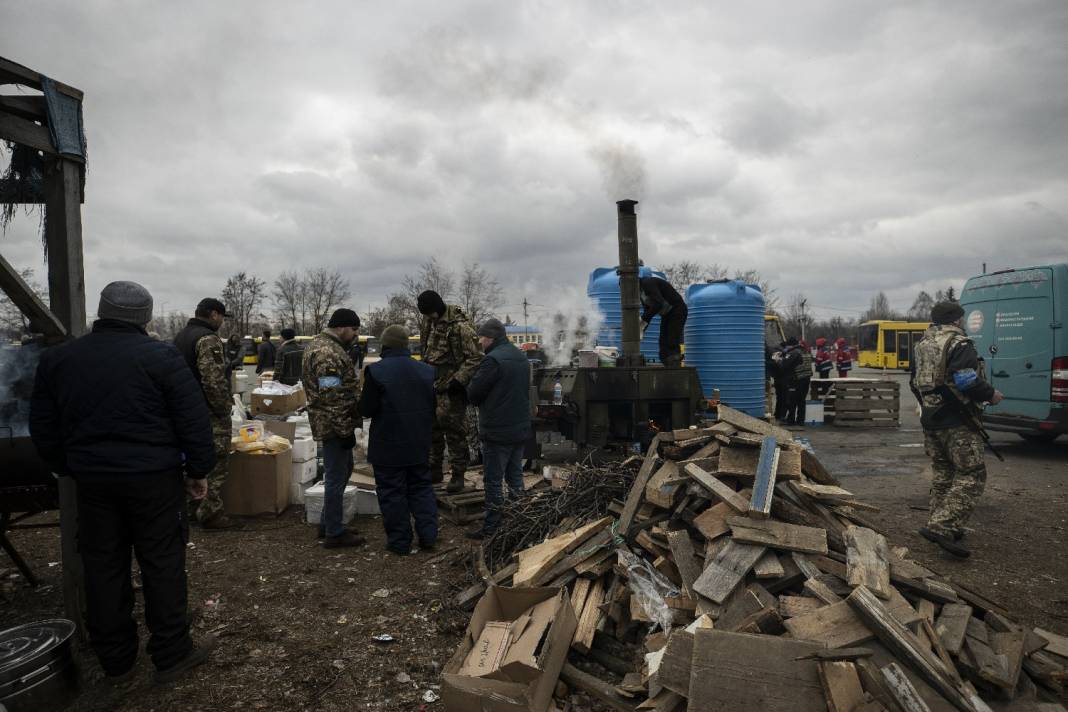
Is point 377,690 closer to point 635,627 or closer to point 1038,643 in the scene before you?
point 635,627

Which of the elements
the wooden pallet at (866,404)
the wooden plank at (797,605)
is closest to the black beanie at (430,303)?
the wooden plank at (797,605)

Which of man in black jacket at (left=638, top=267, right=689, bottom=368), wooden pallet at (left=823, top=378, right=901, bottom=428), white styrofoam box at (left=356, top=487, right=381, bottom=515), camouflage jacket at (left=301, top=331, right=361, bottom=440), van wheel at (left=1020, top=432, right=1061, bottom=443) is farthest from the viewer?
wooden pallet at (left=823, top=378, right=901, bottom=428)

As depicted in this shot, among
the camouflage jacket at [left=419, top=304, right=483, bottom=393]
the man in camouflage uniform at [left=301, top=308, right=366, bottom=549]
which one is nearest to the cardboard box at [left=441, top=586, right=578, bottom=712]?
the man in camouflage uniform at [left=301, top=308, right=366, bottom=549]

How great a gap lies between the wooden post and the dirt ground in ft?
1.48

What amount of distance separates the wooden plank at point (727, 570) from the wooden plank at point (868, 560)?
18.7 inches

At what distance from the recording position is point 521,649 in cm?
295

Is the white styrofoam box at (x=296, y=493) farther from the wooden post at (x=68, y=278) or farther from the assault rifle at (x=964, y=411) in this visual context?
the assault rifle at (x=964, y=411)

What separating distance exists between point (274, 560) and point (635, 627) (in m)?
2.96

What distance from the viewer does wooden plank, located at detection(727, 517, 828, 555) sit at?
10.8 feet

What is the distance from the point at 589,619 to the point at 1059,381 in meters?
8.32

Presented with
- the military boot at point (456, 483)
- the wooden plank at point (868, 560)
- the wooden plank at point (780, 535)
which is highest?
the wooden plank at point (780, 535)

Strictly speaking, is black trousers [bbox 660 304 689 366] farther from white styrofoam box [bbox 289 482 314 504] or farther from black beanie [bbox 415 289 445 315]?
white styrofoam box [bbox 289 482 314 504]

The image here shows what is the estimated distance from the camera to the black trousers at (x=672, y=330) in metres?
9.09

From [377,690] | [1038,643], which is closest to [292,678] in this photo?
[377,690]
